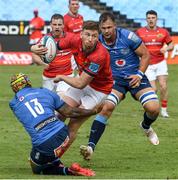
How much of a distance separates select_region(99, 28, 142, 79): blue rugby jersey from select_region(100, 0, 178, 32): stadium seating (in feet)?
80.5

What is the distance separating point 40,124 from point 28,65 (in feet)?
72.3

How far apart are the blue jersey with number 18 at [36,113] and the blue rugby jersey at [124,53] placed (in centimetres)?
251

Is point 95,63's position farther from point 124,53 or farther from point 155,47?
point 155,47

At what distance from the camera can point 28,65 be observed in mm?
31469

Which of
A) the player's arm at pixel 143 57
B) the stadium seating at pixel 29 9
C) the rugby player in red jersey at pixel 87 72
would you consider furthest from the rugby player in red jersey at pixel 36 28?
the rugby player in red jersey at pixel 87 72

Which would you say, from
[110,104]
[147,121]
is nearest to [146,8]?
[147,121]

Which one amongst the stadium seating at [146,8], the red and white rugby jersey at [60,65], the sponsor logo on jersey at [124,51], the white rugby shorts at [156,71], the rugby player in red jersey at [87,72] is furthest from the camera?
the stadium seating at [146,8]

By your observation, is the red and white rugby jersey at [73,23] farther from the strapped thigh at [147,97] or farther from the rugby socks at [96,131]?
the rugby socks at [96,131]

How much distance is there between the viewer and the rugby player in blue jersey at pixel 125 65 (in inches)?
456

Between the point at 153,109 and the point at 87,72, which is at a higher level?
the point at 87,72

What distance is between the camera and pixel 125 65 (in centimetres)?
1219

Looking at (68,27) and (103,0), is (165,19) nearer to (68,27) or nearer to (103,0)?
(103,0)

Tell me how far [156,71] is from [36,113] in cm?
894

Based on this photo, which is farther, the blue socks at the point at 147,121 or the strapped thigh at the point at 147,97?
the blue socks at the point at 147,121
